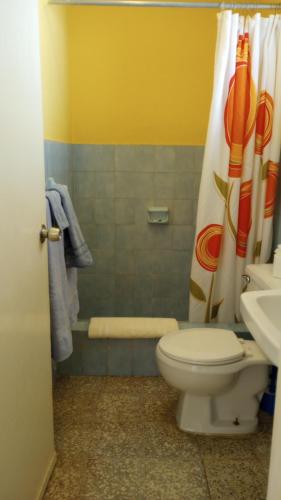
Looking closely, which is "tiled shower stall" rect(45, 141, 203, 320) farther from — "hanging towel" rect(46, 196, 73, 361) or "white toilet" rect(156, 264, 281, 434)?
"hanging towel" rect(46, 196, 73, 361)

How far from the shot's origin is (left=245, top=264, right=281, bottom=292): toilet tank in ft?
6.44

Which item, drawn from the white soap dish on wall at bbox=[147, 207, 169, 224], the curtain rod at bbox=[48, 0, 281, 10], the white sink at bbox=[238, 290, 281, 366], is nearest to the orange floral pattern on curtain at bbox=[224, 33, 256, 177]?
the curtain rod at bbox=[48, 0, 281, 10]

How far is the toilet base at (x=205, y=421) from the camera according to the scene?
6.53 ft

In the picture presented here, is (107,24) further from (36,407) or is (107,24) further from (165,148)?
(36,407)

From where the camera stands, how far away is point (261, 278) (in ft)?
6.72

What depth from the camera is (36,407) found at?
1.47 m

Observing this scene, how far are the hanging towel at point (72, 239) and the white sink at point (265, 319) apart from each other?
31.4 inches

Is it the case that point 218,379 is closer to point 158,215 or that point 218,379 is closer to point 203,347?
point 203,347

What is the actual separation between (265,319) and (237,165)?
4.25ft

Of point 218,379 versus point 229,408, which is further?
point 229,408

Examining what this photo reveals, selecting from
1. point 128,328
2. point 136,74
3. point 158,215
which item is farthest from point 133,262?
point 136,74

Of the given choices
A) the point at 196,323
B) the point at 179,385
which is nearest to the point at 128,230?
the point at 196,323

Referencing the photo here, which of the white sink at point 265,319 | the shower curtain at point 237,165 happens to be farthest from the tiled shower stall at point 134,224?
the white sink at point 265,319

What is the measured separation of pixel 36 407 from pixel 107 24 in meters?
2.35
